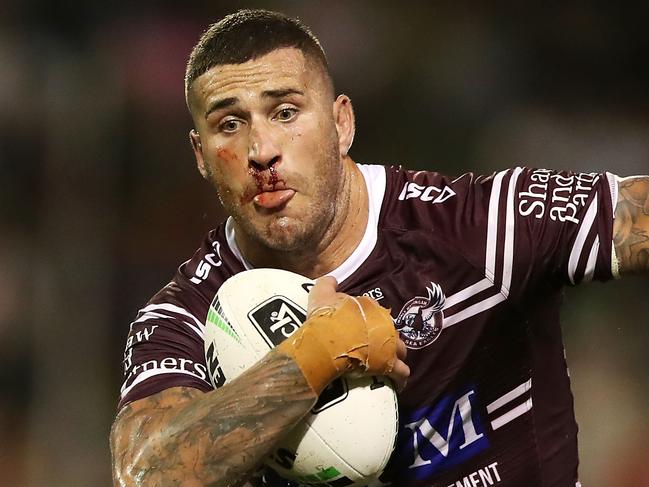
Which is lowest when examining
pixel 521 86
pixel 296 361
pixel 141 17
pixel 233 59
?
pixel 296 361

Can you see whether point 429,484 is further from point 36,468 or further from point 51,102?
point 51,102

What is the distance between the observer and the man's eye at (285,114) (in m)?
3.15

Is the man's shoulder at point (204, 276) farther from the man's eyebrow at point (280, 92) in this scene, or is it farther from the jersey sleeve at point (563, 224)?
the jersey sleeve at point (563, 224)

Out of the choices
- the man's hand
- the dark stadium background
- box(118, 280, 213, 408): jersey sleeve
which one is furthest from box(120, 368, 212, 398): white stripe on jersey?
the dark stadium background

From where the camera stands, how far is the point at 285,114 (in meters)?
3.17

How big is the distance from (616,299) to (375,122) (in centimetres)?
185

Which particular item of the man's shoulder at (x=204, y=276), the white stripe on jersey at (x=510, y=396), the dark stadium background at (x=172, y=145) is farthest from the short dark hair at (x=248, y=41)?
the dark stadium background at (x=172, y=145)

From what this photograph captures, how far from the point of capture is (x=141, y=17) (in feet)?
21.2

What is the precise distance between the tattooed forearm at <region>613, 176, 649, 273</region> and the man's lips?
0.96m

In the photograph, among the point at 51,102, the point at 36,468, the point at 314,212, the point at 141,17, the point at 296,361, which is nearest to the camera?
the point at 296,361

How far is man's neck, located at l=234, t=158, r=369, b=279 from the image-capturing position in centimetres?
329

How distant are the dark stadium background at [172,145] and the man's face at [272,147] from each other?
276 cm

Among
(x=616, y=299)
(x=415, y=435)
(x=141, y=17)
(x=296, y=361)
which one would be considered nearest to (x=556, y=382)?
(x=415, y=435)

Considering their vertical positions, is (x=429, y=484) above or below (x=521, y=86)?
below
